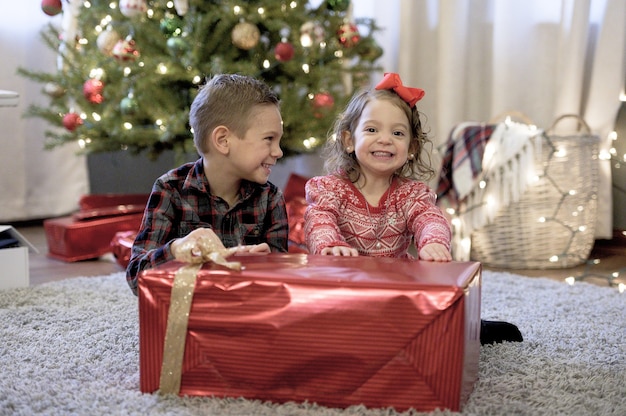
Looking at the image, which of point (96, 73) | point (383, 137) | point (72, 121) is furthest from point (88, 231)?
point (383, 137)

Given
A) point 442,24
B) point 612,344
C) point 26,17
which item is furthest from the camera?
point 26,17

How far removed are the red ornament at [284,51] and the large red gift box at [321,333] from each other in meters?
1.29

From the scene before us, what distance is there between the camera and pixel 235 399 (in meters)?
1.14

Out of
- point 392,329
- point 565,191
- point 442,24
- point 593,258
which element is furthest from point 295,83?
point 392,329

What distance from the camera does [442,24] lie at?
9.25 feet

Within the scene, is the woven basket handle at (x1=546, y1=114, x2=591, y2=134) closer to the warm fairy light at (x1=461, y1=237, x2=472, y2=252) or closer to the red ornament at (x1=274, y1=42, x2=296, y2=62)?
the warm fairy light at (x1=461, y1=237, x2=472, y2=252)

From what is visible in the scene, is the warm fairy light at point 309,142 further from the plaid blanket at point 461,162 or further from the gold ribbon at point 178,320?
the gold ribbon at point 178,320

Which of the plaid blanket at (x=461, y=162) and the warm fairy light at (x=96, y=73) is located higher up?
the warm fairy light at (x=96, y=73)

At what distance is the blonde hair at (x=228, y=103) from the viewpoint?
4.72ft

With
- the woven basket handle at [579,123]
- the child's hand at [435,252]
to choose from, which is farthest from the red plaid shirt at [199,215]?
the woven basket handle at [579,123]

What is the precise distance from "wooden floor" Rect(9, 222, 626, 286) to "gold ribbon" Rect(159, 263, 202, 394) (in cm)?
115

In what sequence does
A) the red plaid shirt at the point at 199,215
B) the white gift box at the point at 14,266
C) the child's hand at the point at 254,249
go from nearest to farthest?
1. the child's hand at the point at 254,249
2. the red plaid shirt at the point at 199,215
3. the white gift box at the point at 14,266

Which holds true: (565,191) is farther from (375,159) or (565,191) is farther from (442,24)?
(375,159)

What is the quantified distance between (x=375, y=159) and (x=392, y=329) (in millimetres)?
565
